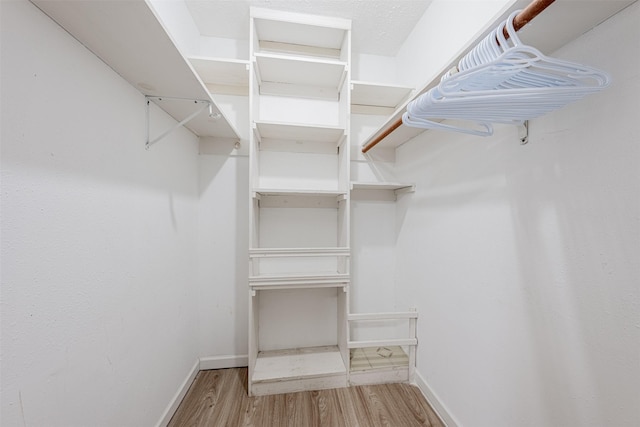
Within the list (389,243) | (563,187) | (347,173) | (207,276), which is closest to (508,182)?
(563,187)

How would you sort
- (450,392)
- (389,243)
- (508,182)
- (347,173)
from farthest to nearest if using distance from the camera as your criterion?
(389,243) < (347,173) < (450,392) < (508,182)

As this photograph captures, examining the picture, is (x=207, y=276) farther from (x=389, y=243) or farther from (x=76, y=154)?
(x=389, y=243)

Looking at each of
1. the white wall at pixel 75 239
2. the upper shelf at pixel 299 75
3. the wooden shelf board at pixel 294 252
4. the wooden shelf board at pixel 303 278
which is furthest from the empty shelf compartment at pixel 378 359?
the upper shelf at pixel 299 75

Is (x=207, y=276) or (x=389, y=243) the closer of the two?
(x=207, y=276)

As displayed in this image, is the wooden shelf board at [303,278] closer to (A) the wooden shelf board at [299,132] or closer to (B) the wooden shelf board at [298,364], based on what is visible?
(B) the wooden shelf board at [298,364]

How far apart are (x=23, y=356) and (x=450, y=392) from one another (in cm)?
171

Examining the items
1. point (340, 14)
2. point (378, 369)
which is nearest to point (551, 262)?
point (378, 369)

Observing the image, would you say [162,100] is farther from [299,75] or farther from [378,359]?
[378,359]

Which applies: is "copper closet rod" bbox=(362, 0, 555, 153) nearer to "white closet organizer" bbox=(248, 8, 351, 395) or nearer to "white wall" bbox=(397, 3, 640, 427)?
"white wall" bbox=(397, 3, 640, 427)

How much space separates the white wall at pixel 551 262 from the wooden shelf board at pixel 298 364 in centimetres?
68

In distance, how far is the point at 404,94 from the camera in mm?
1740

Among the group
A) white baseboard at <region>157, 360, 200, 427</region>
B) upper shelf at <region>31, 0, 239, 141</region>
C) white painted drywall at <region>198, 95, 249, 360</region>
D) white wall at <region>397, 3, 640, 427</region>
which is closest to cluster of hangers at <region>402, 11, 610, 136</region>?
white wall at <region>397, 3, 640, 427</region>

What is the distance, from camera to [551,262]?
0.79m

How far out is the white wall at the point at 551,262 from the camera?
626 millimetres
